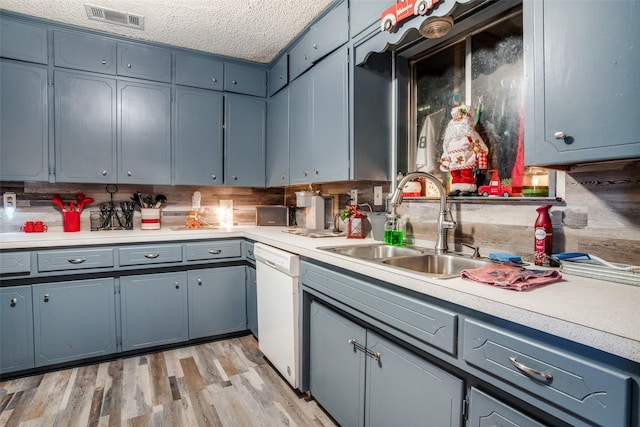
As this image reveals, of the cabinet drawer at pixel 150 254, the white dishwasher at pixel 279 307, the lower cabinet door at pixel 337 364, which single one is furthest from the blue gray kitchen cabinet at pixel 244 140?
the lower cabinet door at pixel 337 364

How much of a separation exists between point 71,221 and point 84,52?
130 cm

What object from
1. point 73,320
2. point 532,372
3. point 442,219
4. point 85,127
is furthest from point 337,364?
point 85,127

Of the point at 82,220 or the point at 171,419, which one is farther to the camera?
the point at 82,220

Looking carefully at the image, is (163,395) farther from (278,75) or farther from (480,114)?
(278,75)

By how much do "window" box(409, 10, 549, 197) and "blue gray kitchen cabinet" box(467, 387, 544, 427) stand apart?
88 cm

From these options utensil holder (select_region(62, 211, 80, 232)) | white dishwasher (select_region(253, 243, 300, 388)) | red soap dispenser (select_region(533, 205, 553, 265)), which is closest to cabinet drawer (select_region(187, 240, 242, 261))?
white dishwasher (select_region(253, 243, 300, 388))

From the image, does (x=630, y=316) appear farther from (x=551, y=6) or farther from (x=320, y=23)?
(x=320, y=23)

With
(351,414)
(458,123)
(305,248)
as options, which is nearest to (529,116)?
(458,123)

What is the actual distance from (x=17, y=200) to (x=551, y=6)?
352 cm

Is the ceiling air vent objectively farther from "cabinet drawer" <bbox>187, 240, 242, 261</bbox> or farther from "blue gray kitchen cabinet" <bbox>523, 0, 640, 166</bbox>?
"blue gray kitchen cabinet" <bbox>523, 0, 640, 166</bbox>

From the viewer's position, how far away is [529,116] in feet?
3.84

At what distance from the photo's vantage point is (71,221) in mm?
2787

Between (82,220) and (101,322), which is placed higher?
(82,220)

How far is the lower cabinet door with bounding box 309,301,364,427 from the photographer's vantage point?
156 cm
